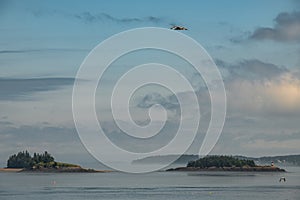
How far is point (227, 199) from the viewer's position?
109m

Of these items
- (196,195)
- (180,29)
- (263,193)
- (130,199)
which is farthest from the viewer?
A: (263,193)

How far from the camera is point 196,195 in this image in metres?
116

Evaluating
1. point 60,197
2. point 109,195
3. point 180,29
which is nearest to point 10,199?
point 60,197

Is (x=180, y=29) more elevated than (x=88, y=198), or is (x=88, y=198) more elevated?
(x=180, y=29)

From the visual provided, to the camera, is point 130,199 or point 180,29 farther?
point 130,199

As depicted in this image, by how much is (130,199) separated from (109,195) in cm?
1066

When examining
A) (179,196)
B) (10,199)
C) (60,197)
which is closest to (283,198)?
(179,196)

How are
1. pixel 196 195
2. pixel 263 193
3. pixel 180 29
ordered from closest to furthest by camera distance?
pixel 180 29 < pixel 196 195 < pixel 263 193

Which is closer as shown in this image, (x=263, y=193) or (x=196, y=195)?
(x=196, y=195)

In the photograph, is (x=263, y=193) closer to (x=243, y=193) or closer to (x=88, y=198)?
(x=243, y=193)

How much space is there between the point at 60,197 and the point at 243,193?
32.4 meters

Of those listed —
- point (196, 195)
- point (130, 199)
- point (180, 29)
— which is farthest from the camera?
point (196, 195)

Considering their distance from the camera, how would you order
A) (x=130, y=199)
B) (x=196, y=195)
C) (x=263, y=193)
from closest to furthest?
(x=130, y=199) → (x=196, y=195) → (x=263, y=193)

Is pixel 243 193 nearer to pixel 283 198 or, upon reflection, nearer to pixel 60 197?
pixel 283 198
